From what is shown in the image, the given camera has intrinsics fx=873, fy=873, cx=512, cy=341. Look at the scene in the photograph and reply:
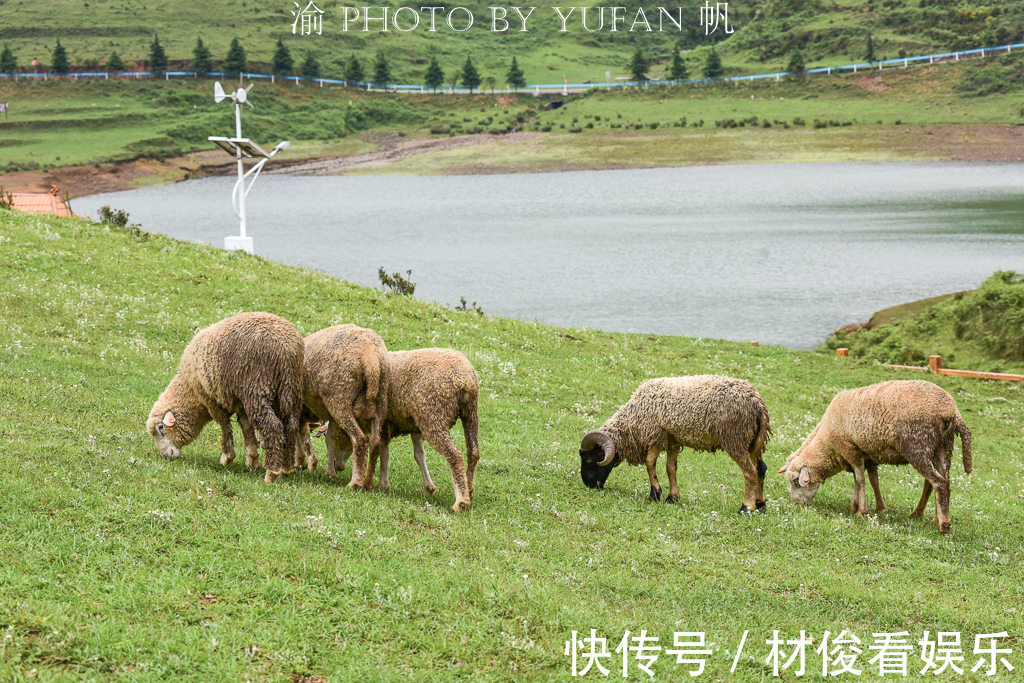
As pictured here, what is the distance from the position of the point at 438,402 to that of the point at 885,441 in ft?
22.2

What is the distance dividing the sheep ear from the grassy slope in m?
0.52

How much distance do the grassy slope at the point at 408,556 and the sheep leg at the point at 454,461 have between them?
0.34 metres

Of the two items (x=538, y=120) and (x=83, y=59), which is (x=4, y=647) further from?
(x=83, y=59)

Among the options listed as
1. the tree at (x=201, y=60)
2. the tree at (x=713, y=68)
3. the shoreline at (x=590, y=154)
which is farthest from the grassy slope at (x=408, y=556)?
the tree at (x=713, y=68)

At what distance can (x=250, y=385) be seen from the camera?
39.4 ft

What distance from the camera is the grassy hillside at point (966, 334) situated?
99.1ft

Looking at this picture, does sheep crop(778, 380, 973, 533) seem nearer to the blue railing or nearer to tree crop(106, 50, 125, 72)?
the blue railing

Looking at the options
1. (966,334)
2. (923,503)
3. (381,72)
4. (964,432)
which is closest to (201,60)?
(381,72)

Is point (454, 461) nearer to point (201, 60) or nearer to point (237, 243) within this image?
point (237, 243)

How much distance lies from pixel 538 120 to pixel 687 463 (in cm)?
12225

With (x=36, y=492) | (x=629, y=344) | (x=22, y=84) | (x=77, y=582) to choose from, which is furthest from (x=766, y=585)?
(x=22, y=84)

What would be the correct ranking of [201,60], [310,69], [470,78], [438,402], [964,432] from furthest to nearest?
[470,78] → [310,69] → [201,60] → [964,432] → [438,402]

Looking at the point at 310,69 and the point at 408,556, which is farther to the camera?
the point at 310,69

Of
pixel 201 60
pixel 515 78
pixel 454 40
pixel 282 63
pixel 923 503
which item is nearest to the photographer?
pixel 923 503
